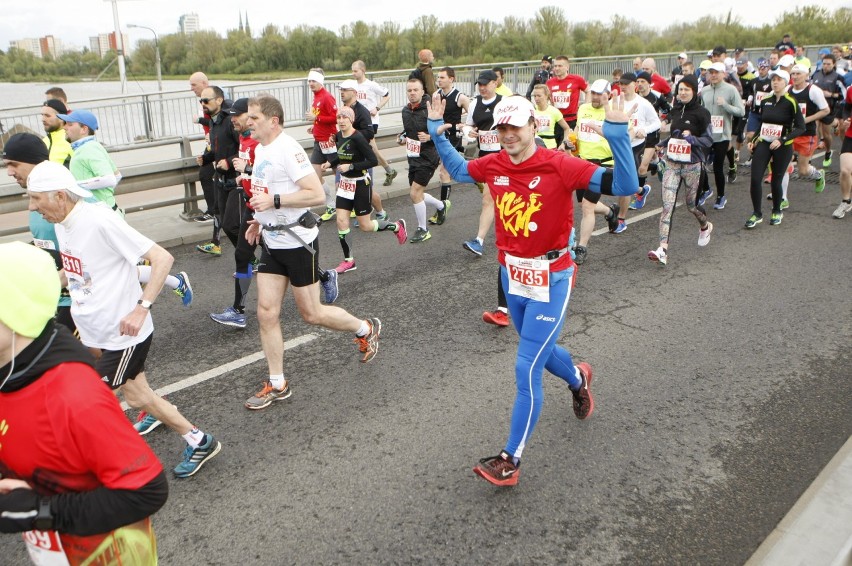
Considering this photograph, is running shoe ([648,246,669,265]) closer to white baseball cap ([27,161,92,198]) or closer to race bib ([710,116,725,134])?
race bib ([710,116,725,134])

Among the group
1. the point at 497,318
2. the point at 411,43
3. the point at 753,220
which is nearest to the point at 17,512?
the point at 497,318

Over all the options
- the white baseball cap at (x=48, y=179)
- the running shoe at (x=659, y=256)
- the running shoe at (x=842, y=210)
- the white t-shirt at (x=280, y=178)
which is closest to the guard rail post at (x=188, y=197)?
the white t-shirt at (x=280, y=178)

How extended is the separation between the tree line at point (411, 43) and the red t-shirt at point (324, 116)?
17336 mm

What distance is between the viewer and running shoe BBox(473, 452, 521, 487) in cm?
403

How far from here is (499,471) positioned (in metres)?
4.05

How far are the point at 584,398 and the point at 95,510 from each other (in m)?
3.49

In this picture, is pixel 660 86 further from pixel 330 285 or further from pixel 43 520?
pixel 43 520

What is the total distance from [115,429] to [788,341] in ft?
19.0

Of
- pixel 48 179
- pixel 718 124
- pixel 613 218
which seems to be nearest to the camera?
pixel 48 179

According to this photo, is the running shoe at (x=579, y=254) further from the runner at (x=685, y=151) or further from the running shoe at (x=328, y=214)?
the running shoe at (x=328, y=214)

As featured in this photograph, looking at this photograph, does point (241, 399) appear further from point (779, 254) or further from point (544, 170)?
point (779, 254)

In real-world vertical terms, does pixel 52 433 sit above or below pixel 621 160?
below

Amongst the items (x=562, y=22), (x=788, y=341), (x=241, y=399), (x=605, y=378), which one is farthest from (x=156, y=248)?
(x=562, y=22)

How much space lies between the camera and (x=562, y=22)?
40.2 m
